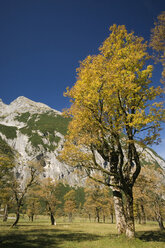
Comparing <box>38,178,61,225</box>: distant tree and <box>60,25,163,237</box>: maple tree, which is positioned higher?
<box>60,25,163,237</box>: maple tree

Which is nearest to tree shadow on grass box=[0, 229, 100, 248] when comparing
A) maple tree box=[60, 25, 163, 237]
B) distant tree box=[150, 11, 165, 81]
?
maple tree box=[60, 25, 163, 237]

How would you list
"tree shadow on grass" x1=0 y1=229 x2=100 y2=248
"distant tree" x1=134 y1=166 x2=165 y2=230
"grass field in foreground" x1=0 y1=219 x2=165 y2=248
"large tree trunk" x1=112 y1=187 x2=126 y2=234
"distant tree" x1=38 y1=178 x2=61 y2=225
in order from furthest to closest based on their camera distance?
"distant tree" x1=38 y1=178 x2=61 y2=225, "distant tree" x1=134 y1=166 x2=165 y2=230, "large tree trunk" x1=112 y1=187 x2=126 y2=234, "tree shadow on grass" x1=0 y1=229 x2=100 y2=248, "grass field in foreground" x1=0 y1=219 x2=165 y2=248

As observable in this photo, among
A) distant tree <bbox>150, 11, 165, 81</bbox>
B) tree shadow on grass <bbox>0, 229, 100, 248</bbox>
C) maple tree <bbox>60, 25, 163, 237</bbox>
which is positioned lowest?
tree shadow on grass <bbox>0, 229, 100, 248</bbox>

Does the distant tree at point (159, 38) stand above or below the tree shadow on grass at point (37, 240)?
above

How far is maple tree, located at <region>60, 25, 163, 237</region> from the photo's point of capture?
1149 cm

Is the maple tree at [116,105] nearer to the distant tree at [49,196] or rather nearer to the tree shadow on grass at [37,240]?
the tree shadow on grass at [37,240]

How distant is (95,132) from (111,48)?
7.68 m

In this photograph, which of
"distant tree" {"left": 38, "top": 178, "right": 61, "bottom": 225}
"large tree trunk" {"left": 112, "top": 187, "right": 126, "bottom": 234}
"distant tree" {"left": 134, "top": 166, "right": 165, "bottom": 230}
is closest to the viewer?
"large tree trunk" {"left": 112, "top": 187, "right": 126, "bottom": 234}

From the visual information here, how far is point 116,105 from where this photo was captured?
41.3ft

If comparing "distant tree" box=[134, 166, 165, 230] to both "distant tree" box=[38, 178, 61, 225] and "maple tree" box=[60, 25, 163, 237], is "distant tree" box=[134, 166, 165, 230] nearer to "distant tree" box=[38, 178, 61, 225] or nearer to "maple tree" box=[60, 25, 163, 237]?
"maple tree" box=[60, 25, 163, 237]

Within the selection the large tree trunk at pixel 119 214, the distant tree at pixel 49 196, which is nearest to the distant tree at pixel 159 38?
the large tree trunk at pixel 119 214

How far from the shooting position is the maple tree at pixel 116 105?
11492mm

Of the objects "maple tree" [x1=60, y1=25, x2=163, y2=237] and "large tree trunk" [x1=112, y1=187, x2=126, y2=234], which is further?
"large tree trunk" [x1=112, y1=187, x2=126, y2=234]

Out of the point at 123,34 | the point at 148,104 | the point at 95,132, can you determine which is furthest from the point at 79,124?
the point at 123,34
